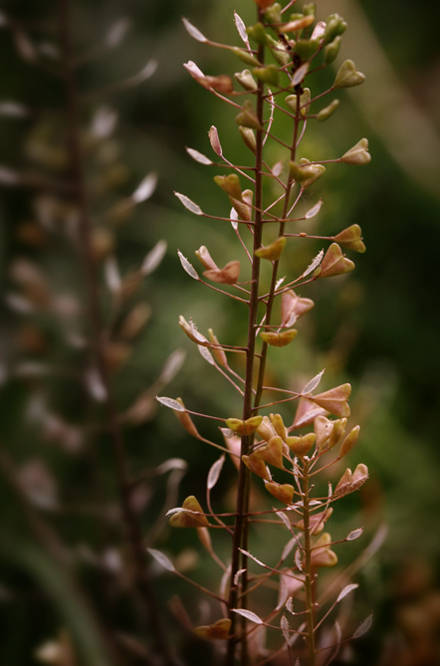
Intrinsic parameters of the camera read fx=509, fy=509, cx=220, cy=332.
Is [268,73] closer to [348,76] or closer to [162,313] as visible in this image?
[348,76]

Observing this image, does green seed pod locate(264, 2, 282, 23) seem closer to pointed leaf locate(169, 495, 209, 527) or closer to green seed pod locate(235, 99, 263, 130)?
green seed pod locate(235, 99, 263, 130)

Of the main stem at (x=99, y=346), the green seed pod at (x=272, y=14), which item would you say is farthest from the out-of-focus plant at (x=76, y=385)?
the green seed pod at (x=272, y=14)

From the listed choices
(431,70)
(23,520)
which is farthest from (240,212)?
(431,70)

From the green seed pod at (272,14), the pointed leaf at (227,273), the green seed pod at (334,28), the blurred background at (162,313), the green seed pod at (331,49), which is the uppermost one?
the green seed pod at (272,14)

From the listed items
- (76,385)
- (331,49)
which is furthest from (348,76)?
(76,385)

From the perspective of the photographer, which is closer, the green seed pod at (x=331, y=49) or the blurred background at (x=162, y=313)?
the green seed pod at (x=331, y=49)

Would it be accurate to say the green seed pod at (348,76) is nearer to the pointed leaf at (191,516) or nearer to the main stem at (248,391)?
the main stem at (248,391)

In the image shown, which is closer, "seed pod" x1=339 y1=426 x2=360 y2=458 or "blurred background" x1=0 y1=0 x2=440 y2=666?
"seed pod" x1=339 y1=426 x2=360 y2=458

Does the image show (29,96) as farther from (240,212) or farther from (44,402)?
(240,212)

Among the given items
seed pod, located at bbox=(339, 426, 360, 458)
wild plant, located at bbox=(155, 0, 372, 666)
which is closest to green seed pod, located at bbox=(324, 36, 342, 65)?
wild plant, located at bbox=(155, 0, 372, 666)
